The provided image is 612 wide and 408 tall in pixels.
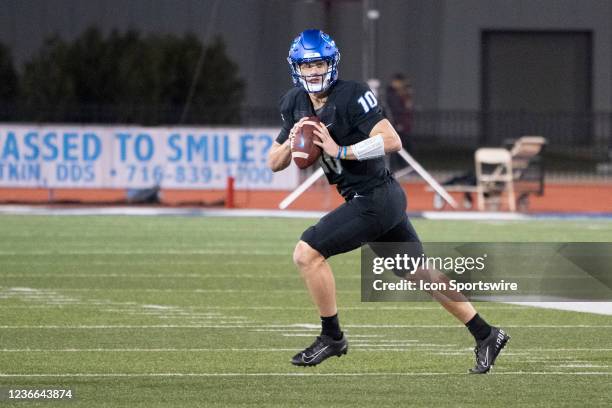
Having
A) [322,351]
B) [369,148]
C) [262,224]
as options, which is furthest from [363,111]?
[262,224]

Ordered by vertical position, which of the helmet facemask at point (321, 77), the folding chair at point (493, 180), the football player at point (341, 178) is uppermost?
the helmet facemask at point (321, 77)

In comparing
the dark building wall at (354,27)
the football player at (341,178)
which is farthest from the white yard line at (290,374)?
the dark building wall at (354,27)

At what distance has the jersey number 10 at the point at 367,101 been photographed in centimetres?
948

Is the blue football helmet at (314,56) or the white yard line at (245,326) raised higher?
the blue football helmet at (314,56)

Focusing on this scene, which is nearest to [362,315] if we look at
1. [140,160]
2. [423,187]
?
[140,160]

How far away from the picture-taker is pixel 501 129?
36.0 metres

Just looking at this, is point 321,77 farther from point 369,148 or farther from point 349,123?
point 369,148

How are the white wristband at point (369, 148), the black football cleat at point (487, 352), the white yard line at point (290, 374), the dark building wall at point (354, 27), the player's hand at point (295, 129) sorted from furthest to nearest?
the dark building wall at point (354, 27), the black football cleat at point (487, 352), the white yard line at point (290, 374), the player's hand at point (295, 129), the white wristband at point (369, 148)

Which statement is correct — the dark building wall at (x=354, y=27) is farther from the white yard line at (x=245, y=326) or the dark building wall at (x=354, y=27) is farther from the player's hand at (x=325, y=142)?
the player's hand at (x=325, y=142)

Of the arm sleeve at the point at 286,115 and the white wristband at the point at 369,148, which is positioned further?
the arm sleeve at the point at 286,115

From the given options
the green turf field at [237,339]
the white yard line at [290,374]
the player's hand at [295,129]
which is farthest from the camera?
the white yard line at [290,374]

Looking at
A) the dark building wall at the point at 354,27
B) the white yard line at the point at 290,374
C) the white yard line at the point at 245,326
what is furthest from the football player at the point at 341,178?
the dark building wall at the point at 354,27

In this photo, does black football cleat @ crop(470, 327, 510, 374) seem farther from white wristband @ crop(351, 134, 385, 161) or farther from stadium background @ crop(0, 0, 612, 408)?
white wristband @ crop(351, 134, 385, 161)

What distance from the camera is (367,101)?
31.1 feet
